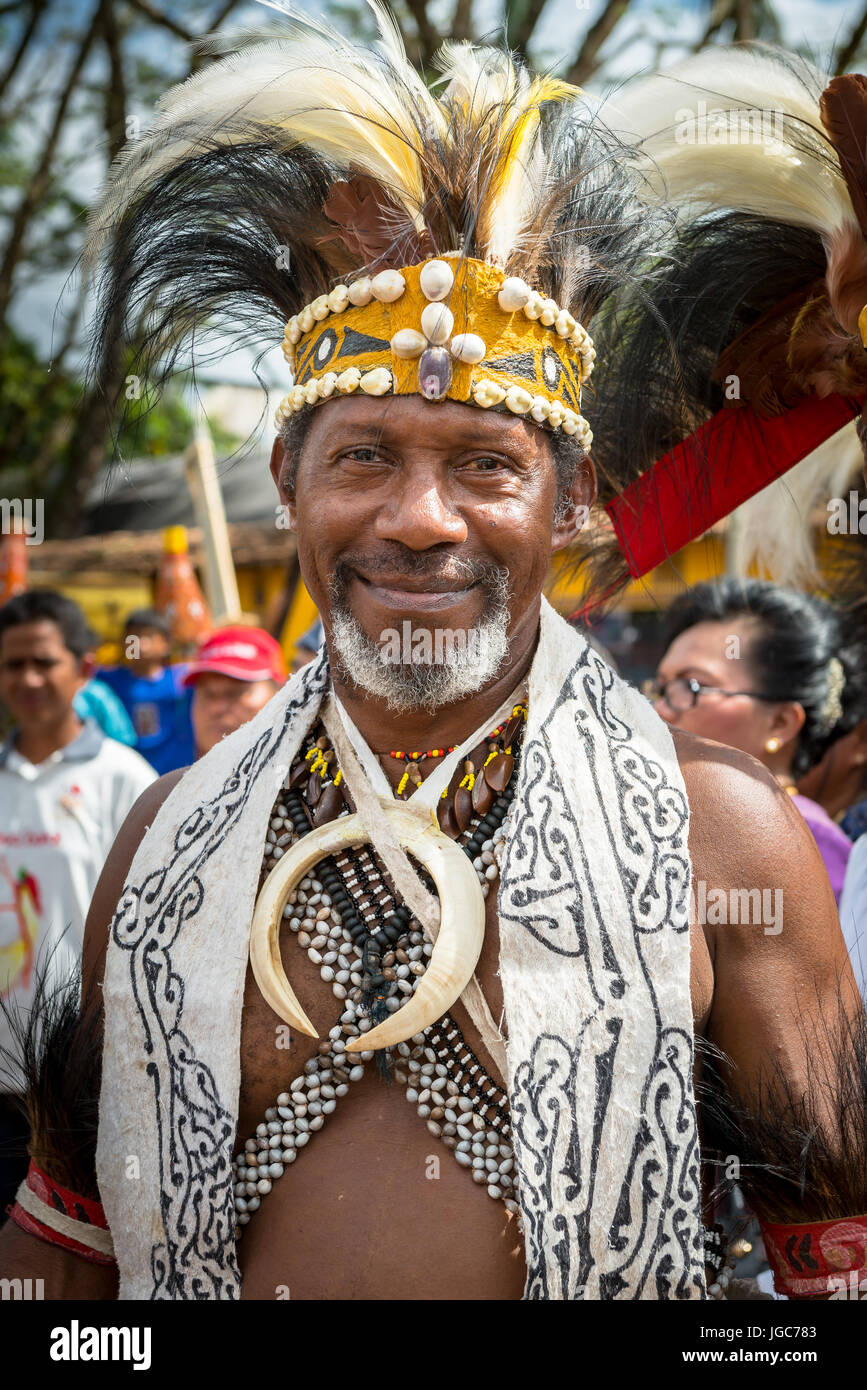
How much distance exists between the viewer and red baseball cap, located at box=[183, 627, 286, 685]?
518cm

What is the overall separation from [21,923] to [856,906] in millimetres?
3100

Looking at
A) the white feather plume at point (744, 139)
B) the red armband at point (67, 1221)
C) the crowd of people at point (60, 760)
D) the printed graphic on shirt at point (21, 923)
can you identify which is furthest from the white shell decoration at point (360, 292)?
the printed graphic on shirt at point (21, 923)

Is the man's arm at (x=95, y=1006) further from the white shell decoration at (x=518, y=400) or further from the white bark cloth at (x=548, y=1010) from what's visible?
the white shell decoration at (x=518, y=400)

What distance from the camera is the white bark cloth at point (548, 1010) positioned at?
6.16 ft

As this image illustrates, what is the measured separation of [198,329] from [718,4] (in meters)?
8.85

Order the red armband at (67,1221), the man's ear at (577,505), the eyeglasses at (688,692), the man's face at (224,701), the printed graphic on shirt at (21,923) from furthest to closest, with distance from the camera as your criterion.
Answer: the man's face at (224,701) < the printed graphic on shirt at (21,923) < the eyeglasses at (688,692) < the man's ear at (577,505) < the red armband at (67,1221)

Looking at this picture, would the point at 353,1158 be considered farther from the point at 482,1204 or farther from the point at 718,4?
the point at 718,4

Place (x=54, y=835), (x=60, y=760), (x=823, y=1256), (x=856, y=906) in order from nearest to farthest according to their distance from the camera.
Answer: (x=823, y=1256) → (x=856, y=906) → (x=54, y=835) → (x=60, y=760)

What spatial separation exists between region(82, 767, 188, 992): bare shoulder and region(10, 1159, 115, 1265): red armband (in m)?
0.36

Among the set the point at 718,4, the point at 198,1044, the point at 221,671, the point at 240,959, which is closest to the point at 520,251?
the point at 240,959

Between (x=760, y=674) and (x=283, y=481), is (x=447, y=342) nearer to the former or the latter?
(x=283, y=481)

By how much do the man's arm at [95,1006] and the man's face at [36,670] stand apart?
9.44 ft

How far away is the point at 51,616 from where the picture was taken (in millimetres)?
5375

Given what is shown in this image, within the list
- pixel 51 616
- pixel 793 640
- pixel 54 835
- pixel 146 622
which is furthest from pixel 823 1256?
pixel 146 622
